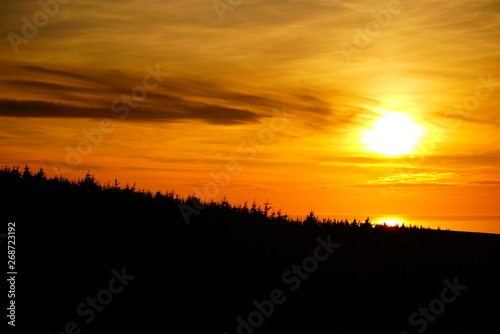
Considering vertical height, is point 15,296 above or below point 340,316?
below

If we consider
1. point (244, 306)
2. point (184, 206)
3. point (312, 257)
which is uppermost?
point (184, 206)

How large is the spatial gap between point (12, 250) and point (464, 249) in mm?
13250

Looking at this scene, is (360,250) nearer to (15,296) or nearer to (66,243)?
(66,243)

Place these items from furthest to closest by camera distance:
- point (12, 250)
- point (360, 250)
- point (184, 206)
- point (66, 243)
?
point (184, 206), point (360, 250), point (66, 243), point (12, 250)

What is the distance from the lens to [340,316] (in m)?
13.0

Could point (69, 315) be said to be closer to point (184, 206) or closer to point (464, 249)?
point (184, 206)

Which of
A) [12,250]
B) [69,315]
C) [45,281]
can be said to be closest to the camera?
[69,315]

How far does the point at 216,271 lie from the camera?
14.8m

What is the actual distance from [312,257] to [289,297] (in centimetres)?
233

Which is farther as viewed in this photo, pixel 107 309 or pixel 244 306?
pixel 244 306

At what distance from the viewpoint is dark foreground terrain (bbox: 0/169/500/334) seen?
39.3ft

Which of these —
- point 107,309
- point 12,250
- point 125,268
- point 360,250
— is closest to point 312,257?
point 360,250

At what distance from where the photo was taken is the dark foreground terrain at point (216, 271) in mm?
11984

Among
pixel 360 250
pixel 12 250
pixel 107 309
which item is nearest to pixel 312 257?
pixel 360 250
